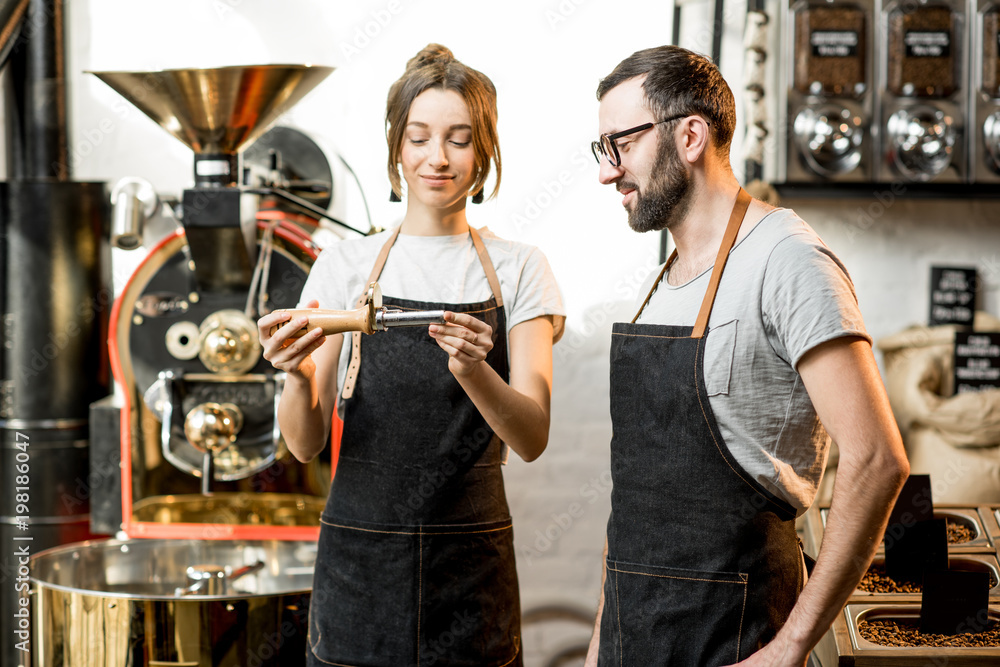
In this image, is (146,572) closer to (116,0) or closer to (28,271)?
(28,271)

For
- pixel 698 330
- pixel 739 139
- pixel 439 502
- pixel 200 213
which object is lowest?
pixel 439 502

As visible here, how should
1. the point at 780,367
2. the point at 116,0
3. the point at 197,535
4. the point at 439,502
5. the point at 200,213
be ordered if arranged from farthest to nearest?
the point at 116,0, the point at 197,535, the point at 200,213, the point at 439,502, the point at 780,367

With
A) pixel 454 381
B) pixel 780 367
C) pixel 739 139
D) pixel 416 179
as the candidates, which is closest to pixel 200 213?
pixel 416 179

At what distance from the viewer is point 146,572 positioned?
214cm

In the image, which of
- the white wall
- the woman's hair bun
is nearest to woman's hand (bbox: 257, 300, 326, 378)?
the woman's hair bun

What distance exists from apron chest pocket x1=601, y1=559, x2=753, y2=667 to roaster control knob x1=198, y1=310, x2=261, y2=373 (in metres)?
1.10

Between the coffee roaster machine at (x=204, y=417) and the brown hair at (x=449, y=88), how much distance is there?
449 millimetres

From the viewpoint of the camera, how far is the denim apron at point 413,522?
168 centimetres

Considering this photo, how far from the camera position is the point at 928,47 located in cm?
259

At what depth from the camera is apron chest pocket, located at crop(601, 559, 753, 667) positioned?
1.28 m

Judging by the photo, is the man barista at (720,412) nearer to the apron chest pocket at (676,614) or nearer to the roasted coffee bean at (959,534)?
the apron chest pocket at (676,614)

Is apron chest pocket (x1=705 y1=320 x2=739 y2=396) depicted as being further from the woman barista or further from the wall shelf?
the wall shelf

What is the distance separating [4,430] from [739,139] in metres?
2.32

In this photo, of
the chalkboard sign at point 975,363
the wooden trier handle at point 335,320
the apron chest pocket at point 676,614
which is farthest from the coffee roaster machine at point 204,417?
the chalkboard sign at point 975,363
